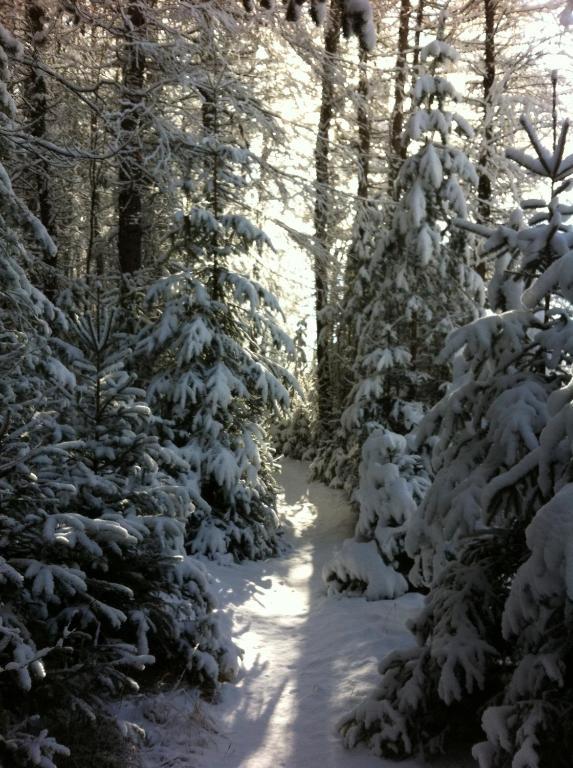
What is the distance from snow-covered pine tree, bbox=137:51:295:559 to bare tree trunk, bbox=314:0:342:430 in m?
1.49

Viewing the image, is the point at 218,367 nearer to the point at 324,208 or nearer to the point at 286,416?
the point at 286,416

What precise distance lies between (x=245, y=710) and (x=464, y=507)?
2532 millimetres

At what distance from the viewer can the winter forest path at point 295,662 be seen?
445 centimetres

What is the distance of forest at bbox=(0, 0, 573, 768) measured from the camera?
3740 mm

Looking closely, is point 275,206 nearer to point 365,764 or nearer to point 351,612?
point 351,612

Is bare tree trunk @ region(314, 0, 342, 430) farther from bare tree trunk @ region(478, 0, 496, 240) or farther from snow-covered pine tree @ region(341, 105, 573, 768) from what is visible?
snow-covered pine tree @ region(341, 105, 573, 768)

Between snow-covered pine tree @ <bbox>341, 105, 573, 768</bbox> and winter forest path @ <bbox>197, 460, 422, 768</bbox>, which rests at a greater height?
snow-covered pine tree @ <bbox>341, 105, 573, 768</bbox>

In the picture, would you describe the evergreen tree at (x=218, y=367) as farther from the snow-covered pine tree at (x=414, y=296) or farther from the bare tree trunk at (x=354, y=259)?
the bare tree trunk at (x=354, y=259)

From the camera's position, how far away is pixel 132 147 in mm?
9805

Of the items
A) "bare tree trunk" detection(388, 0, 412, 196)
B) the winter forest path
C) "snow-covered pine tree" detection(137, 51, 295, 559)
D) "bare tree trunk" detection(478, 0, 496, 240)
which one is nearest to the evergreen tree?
"snow-covered pine tree" detection(137, 51, 295, 559)

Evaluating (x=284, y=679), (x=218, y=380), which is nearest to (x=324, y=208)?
(x=218, y=380)

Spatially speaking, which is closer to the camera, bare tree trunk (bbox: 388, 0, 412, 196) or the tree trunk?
the tree trunk

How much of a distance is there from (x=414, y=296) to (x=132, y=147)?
470 cm

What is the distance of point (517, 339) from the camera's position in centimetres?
399
